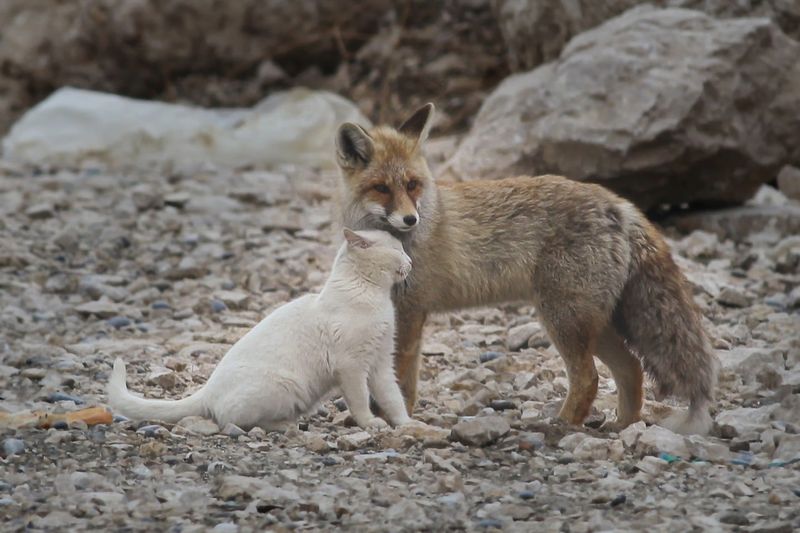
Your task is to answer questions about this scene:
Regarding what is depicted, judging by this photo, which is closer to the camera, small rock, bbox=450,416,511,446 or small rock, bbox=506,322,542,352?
small rock, bbox=450,416,511,446

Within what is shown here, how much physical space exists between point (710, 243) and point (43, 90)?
8154 mm

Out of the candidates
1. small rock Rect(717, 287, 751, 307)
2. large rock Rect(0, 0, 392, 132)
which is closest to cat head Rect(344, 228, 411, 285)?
small rock Rect(717, 287, 751, 307)

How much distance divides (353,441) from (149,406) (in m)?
1.02

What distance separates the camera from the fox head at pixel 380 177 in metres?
6.18

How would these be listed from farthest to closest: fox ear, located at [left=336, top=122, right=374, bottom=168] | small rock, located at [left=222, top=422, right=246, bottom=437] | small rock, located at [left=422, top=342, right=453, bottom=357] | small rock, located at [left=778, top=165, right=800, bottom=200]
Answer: small rock, located at [left=778, top=165, right=800, bottom=200], small rock, located at [left=422, top=342, right=453, bottom=357], fox ear, located at [left=336, top=122, right=374, bottom=168], small rock, located at [left=222, top=422, right=246, bottom=437]

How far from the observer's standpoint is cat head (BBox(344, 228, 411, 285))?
5656 millimetres

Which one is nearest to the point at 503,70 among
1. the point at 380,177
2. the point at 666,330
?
the point at 380,177

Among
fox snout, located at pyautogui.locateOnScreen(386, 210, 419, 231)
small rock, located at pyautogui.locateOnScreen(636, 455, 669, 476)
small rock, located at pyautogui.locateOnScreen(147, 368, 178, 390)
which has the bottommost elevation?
small rock, located at pyautogui.locateOnScreen(147, 368, 178, 390)

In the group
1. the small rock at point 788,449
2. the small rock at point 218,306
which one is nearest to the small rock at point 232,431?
the small rock at point 788,449

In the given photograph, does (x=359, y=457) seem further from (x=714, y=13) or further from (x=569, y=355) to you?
(x=714, y=13)

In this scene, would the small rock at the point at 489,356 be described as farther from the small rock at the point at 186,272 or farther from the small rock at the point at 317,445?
the small rock at the point at 186,272

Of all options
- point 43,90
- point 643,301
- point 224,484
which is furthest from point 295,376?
point 43,90

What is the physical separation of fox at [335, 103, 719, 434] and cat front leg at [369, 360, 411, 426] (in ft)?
1.36

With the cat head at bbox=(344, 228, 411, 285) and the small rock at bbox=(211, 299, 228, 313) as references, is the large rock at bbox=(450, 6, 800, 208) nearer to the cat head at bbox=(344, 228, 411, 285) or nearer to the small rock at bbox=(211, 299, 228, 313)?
the small rock at bbox=(211, 299, 228, 313)
